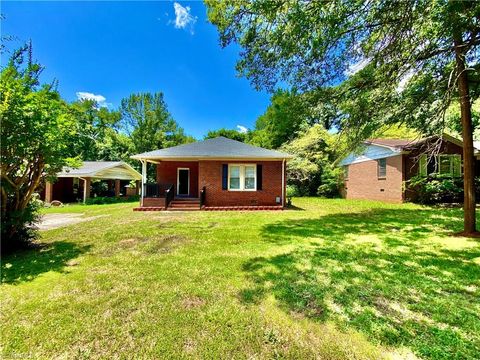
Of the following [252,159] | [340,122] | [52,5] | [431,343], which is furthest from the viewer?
[252,159]

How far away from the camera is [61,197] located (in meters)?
20.7

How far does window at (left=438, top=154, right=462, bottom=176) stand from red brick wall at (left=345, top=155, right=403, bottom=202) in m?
2.37

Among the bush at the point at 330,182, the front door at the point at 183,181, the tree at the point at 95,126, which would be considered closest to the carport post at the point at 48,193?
the front door at the point at 183,181

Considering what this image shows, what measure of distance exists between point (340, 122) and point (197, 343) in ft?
29.2

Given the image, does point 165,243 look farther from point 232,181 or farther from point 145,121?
point 145,121

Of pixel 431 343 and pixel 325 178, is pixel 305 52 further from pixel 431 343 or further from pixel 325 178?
pixel 325 178

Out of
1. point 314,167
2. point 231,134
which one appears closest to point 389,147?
point 314,167

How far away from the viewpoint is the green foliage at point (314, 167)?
2158 cm

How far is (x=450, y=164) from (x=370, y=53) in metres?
11.2

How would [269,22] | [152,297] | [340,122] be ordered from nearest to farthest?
[152,297] → [269,22] → [340,122]

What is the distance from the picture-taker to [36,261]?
15.6 ft

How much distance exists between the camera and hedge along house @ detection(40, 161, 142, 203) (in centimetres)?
1917

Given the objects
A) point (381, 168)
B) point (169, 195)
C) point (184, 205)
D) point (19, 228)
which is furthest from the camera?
point (381, 168)

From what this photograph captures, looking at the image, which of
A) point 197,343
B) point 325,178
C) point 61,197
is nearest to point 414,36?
point 197,343
